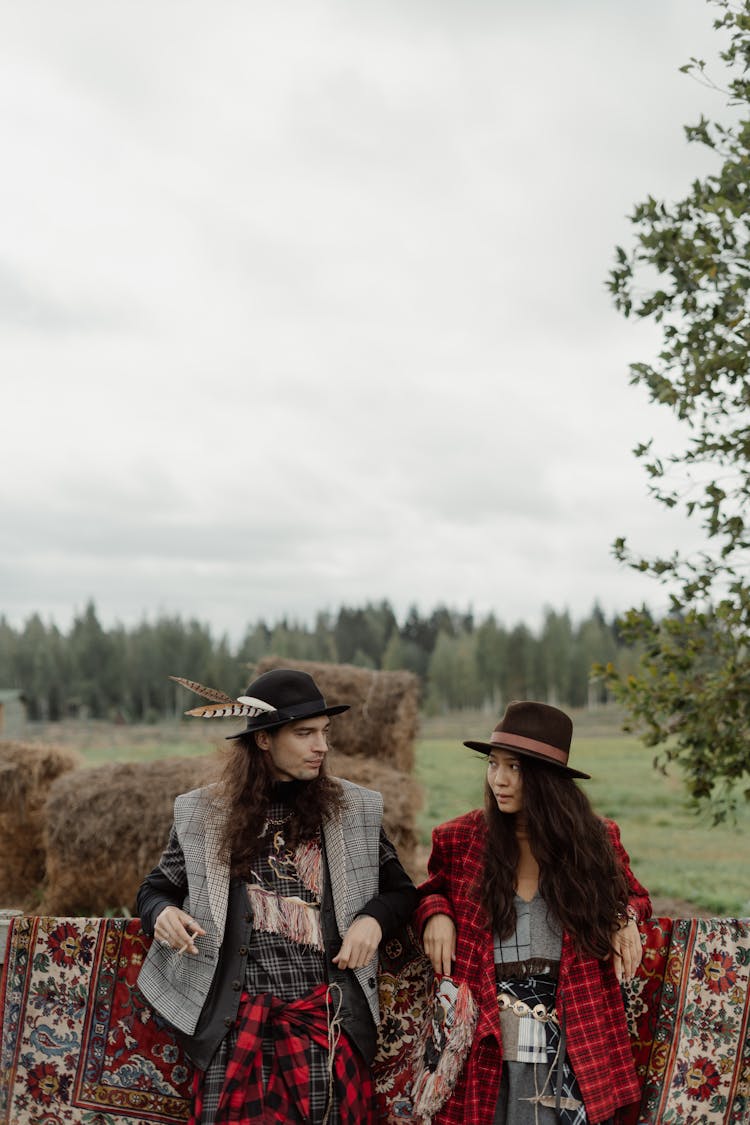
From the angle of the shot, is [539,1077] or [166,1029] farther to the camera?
[166,1029]

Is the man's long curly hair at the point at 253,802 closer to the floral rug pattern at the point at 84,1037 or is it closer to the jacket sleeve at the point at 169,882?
the jacket sleeve at the point at 169,882

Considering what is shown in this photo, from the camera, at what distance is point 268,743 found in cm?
309

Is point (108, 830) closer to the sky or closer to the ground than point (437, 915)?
closer to the ground

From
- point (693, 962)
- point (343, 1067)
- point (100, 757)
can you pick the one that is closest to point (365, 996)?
point (343, 1067)

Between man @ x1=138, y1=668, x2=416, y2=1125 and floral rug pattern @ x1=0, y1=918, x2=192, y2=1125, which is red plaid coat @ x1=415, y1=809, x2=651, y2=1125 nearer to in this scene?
man @ x1=138, y1=668, x2=416, y2=1125

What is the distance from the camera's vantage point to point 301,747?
3.02m

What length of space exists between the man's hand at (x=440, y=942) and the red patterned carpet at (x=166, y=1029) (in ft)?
0.93

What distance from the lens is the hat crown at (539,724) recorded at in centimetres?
293

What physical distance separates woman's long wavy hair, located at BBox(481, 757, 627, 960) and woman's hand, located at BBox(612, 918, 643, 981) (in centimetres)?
2

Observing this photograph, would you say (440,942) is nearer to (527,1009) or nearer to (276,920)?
(527,1009)

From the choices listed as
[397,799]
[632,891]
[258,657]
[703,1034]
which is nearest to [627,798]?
[397,799]

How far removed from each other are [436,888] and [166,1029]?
901mm

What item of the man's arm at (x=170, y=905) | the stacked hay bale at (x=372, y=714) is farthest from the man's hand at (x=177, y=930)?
the stacked hay bale at (x=372, y=714)

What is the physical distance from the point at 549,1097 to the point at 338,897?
743 millimetres
